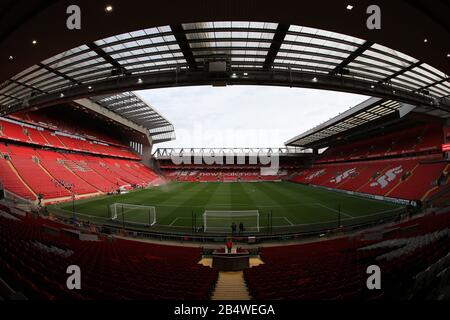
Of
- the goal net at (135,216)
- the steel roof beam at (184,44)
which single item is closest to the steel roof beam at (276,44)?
the steel roof beam at (184,44)

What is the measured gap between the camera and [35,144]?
100 ft

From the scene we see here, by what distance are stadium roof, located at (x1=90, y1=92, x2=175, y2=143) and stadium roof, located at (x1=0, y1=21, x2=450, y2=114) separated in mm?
16141

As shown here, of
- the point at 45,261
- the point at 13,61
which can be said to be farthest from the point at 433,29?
the point at 13,61

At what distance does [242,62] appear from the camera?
12711 mm

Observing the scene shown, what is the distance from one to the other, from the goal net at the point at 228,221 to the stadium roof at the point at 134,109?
21.7 metres

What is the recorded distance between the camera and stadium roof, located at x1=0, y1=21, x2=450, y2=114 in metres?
10.4

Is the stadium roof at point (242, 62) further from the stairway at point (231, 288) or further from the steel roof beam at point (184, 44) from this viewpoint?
the stairway at point (231, 288)

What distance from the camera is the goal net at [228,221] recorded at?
642 inches

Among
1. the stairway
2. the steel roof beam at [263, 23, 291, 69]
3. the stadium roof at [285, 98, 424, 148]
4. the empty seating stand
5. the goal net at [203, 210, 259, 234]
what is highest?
the steel roof beam at [263, 23, 291, 69]

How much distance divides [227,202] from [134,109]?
77.5ft

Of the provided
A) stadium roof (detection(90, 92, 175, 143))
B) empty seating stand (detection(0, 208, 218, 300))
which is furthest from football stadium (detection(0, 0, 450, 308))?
stadium roof (detection(90, 92, 175, 143))

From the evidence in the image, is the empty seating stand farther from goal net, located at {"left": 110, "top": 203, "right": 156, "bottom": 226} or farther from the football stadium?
goal net, located at {"left": 110, "top": 203, "right": 156, "bottom": 226}

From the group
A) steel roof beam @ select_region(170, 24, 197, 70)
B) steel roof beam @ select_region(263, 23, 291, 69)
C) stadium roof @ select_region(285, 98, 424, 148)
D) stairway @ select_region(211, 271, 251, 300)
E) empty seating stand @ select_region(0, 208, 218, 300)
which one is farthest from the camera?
stadium roof @ select_region(285, 98, 424, 148)
